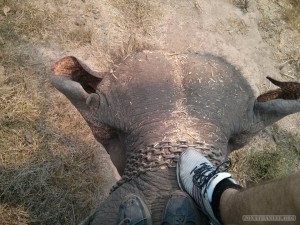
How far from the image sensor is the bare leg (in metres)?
1.70

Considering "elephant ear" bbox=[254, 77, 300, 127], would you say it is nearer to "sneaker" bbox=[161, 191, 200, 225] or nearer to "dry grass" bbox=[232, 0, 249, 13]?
"sneaker" bbox=[161, 191, 200, 225]

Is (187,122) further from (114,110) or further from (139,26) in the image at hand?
(139,26)

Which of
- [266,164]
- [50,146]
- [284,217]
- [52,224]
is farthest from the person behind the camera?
[266,164]

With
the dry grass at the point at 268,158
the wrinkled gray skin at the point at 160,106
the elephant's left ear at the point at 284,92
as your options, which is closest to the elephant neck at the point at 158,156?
the wrinkled gray skin at the point at 160,106

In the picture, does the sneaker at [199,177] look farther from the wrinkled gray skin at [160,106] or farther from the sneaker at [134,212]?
the sneaker at [134,212]

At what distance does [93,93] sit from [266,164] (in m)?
2.58

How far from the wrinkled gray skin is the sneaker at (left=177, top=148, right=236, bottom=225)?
0.26ft

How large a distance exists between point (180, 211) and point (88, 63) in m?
2.62

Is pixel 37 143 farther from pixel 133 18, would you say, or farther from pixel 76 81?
pixel 133 18

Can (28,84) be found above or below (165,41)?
below

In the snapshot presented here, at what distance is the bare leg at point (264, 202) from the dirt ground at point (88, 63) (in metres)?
1.81

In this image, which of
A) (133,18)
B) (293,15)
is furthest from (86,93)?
(293,15)

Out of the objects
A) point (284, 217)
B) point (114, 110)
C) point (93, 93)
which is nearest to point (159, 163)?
point (114, 110)

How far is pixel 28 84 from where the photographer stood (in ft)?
13.7
